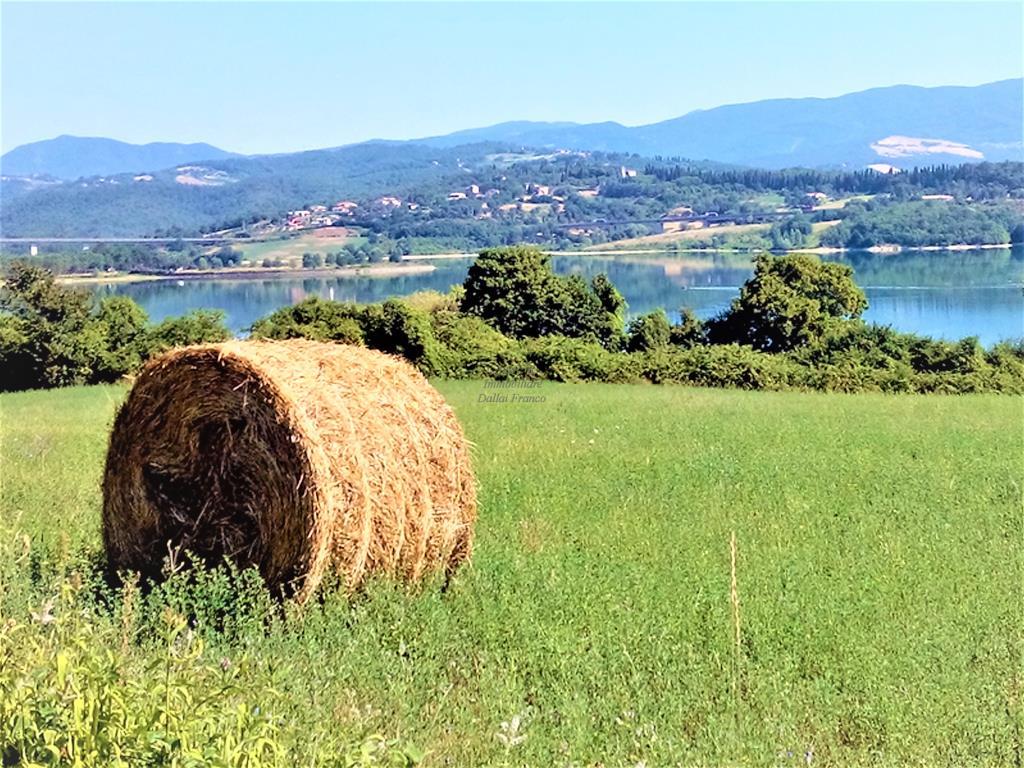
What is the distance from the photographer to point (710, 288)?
71000 mm

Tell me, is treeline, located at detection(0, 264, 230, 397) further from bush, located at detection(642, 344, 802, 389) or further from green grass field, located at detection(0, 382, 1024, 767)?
green grass field, located at detection(0, 382, 1024, 767)

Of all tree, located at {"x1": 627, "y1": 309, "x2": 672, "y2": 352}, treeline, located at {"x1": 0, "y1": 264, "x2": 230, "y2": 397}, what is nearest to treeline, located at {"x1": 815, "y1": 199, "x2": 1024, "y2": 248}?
tree, located at {"x1": 627, "y1": 309, "x2": 672, "y2": 352}

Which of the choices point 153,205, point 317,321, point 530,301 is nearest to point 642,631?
point 317,321

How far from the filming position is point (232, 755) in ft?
9.95

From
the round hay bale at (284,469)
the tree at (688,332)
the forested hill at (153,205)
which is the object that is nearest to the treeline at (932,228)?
the tree at (688,332)

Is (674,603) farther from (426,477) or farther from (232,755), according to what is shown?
(232,755)

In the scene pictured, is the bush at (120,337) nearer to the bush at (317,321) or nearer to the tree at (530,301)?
the bush at (317,321)

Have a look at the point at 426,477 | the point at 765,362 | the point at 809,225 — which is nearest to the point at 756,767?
the point at 426,477

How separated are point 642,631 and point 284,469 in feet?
8.00

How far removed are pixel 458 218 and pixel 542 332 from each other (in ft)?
219

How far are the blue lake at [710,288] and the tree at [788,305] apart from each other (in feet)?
9.98

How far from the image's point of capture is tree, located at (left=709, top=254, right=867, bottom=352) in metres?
40.2

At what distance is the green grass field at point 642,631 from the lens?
4.87 metres

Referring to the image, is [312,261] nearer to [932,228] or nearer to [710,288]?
[710,288]
